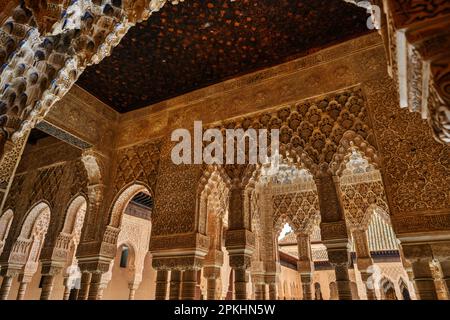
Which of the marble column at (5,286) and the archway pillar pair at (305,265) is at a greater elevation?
the archway pillar pair at (305,265)

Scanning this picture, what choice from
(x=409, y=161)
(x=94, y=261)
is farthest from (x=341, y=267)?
(x=94, y=261)

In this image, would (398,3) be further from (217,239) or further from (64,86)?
(217,239)

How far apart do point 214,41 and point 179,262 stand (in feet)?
11.3

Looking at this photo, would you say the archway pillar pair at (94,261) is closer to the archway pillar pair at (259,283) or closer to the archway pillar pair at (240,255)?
the archway pillar pair at (240,255)

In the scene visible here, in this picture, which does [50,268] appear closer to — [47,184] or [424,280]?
[47,184]

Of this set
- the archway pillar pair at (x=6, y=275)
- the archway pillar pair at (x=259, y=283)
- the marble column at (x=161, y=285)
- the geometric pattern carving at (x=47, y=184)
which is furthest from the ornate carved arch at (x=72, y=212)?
the archway pillar pair at (x=259, y=283)

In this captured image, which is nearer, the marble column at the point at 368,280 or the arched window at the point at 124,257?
the marble column at the point at 368,280

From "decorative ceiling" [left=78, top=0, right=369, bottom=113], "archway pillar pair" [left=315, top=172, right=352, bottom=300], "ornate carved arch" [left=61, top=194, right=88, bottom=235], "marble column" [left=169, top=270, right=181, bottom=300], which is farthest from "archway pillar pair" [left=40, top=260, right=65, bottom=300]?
"archway pillar pair" [left=315, top=172, right=352, bottom=300]

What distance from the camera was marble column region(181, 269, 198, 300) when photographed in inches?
178

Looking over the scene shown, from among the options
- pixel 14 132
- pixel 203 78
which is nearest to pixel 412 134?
pixel 203 78

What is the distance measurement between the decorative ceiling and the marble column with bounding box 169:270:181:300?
10.9 feet

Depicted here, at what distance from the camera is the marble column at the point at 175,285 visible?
4.55 metres

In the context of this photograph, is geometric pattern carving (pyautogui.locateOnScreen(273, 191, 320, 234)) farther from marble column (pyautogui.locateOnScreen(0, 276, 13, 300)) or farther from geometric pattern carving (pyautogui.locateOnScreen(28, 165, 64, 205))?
marble column (pyautogui.locateOnScreen(0, 276, 13, 300))
